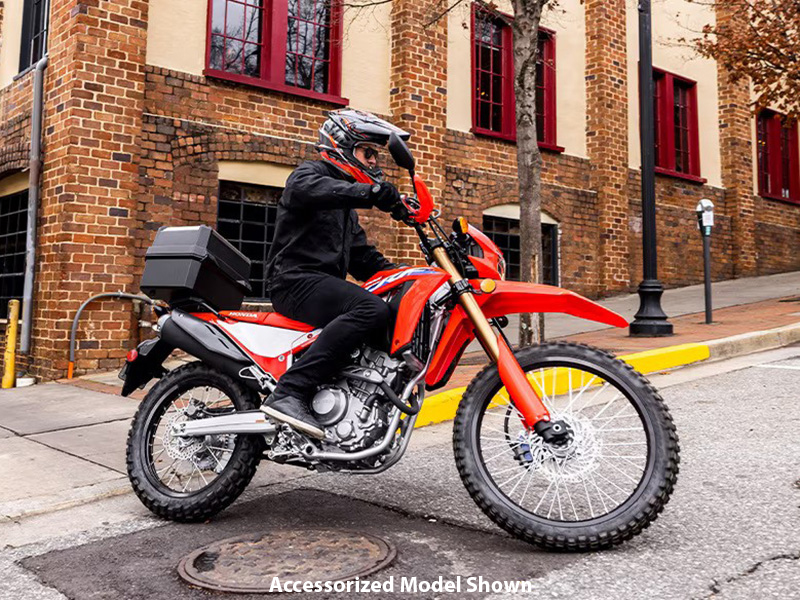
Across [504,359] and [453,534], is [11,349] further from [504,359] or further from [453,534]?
[504,359]

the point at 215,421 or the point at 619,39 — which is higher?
the point at 619,39

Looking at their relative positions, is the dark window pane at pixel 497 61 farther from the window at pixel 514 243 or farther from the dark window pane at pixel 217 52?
the dark window pane at pixel 217 52

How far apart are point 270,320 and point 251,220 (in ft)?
20.5

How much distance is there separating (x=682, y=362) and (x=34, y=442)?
5851 millimetres

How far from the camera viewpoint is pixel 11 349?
330 inches

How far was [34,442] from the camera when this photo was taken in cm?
521

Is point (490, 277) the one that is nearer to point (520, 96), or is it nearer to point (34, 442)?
point (34, 442)

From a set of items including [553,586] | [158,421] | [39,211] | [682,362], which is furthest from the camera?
[39,211]

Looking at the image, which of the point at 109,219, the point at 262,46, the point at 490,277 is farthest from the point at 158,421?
the point at 262,46

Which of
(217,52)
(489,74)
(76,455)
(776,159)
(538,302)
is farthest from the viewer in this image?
(776,159)

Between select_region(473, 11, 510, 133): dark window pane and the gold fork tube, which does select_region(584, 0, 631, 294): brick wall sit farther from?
the gold fork tube

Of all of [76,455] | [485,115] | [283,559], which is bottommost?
[283,559]

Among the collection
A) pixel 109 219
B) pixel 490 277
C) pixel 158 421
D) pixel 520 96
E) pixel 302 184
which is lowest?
pixel 158 421

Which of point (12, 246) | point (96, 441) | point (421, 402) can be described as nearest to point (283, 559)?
point (421, 402)
